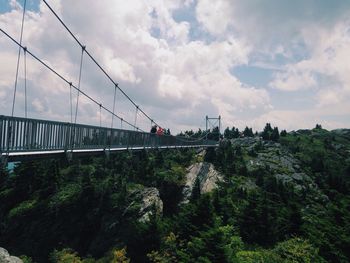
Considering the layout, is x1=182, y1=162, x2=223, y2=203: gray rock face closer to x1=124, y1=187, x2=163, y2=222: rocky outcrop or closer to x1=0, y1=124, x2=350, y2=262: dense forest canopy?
x1=0, y1=124, x2=350, y2=262: dense forest canopy

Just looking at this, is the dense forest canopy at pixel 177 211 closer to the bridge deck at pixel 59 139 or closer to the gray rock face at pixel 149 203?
the gray rock face at pixel 149 203

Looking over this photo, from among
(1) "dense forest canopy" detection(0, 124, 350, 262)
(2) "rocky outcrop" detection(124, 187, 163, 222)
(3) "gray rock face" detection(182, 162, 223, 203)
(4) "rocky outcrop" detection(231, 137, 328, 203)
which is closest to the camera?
(1) "dense forest canopy" detection(0, 124, 350, 262)

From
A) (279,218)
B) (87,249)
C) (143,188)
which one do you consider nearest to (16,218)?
(87,249)

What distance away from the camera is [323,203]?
8238cm

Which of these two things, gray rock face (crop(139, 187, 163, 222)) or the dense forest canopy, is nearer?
the dense forest canopy

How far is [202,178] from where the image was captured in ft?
244

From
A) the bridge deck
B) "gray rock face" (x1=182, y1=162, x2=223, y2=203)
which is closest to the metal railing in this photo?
the bridge deck

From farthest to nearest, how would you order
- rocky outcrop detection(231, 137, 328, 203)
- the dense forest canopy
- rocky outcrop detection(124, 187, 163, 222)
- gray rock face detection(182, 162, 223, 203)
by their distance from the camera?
1. rocky outcrop detection(231, 137, 328, 203)
2. gray rock face detection(182, 162, 223, 203)
3. rocky outcrop detection(124, 187, 163, 222)
4. the dense forest canopy

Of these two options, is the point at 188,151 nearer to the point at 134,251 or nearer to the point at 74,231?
the point at 74,231

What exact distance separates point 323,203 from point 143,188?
132ft

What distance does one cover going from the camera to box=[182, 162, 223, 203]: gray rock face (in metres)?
70.2

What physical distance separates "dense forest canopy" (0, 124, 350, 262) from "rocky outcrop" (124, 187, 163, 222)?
9.9 inches

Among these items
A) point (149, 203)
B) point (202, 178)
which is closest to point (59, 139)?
point (149, 203)

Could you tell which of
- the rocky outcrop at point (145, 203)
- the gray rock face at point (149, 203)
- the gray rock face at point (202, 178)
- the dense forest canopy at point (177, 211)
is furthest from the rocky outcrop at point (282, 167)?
the rocky outcrop at point (145, 203)
